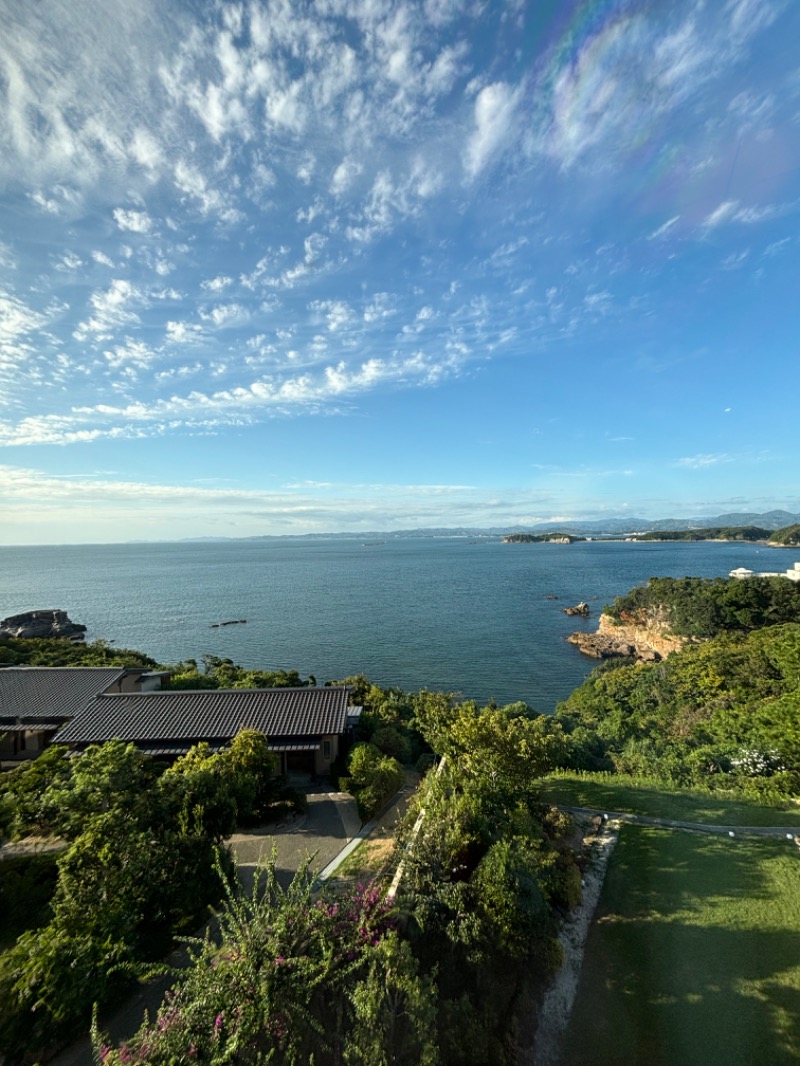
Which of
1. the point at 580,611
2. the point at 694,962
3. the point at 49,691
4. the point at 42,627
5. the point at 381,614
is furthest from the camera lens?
the point at 580,611

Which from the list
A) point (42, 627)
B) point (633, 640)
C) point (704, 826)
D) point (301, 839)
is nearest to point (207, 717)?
point (301, 839)

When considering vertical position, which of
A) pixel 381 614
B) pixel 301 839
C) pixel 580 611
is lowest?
pixel 580 611

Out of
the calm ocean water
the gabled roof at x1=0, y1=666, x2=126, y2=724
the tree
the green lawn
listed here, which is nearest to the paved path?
the green lawn

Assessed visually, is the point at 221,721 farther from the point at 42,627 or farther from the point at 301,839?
the point at 42,627

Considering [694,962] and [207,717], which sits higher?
[207,717]

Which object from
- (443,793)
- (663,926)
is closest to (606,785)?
(663,926)

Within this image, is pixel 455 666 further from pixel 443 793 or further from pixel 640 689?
pixel 443 793
